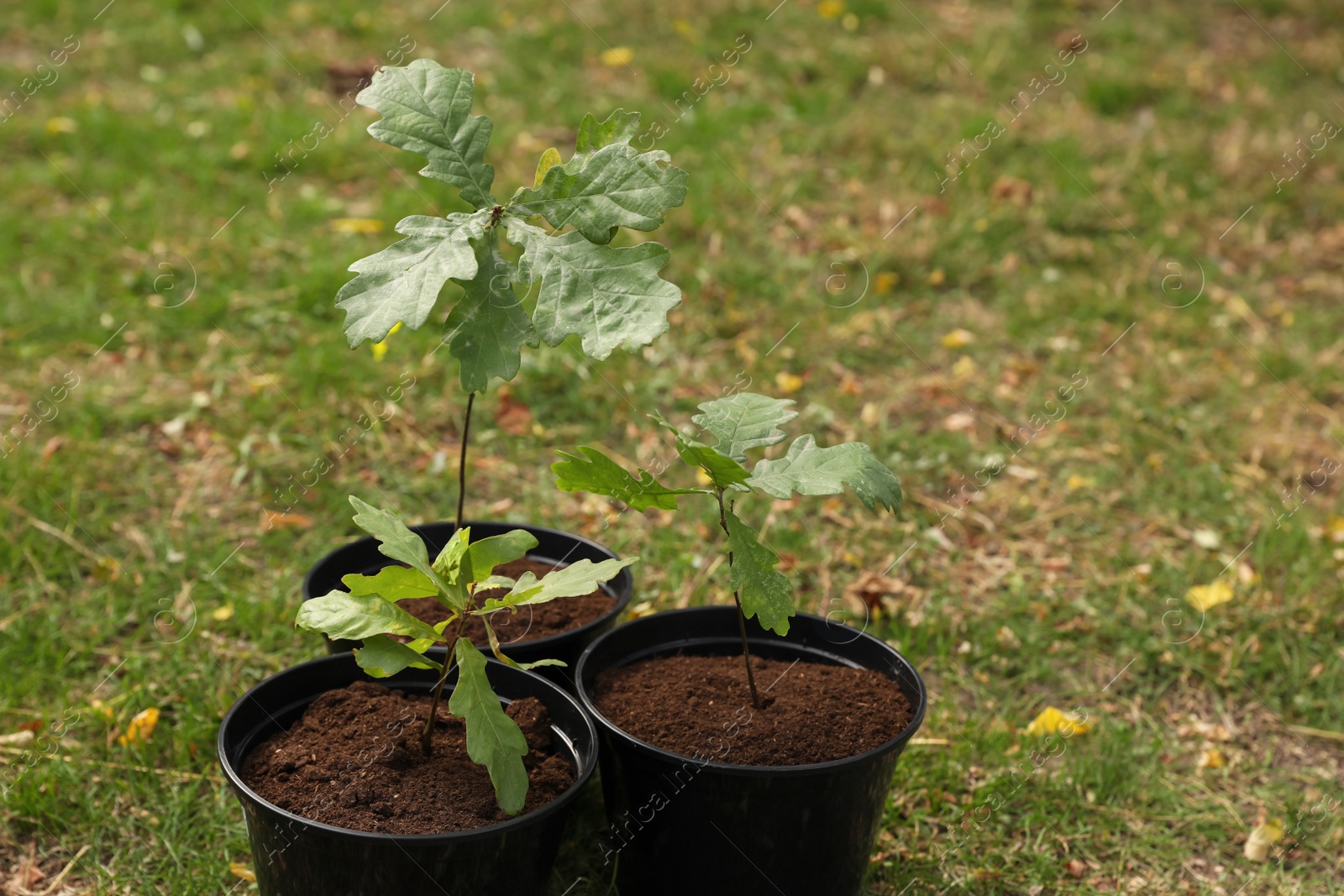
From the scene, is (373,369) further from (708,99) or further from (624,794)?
(708,99)

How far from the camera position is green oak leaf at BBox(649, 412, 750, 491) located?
151cm

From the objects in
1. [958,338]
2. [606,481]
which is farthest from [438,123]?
[958,338]

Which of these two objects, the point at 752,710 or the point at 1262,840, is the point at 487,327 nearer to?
the point at 752,710

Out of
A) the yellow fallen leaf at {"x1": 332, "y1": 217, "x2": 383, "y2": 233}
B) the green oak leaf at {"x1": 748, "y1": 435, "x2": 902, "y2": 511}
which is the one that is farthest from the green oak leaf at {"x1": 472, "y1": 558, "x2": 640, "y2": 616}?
the yellow fallen leaf at {"x1": 332, "y1": 217, "x2": 383, "y2": 233}

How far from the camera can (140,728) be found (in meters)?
2.15

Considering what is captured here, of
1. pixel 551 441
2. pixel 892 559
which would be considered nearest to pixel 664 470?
pixel 551 441

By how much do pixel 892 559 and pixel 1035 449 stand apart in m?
0.79

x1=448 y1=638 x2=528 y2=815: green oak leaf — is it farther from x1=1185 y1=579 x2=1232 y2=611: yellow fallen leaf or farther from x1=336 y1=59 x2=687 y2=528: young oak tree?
x1=1185 y1=579 x2=1232 y2=611: yellow fallen leaf

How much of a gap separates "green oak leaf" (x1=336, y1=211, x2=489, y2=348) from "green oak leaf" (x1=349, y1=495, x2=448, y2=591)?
27 cm

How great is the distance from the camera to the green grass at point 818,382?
225 centimetres

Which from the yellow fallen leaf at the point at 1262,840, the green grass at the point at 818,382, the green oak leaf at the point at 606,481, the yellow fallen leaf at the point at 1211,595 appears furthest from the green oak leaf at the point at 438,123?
the yellow fallen leaf at the point at 1211,595

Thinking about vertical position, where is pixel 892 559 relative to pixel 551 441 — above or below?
below

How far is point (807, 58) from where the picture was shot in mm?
5395

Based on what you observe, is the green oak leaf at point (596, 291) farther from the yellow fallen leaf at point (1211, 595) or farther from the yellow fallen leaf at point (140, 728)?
the yellow fallen leaf at point (1211, 595)
